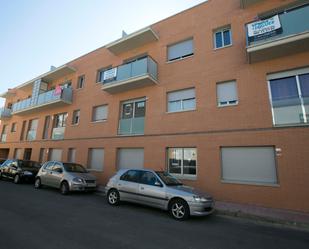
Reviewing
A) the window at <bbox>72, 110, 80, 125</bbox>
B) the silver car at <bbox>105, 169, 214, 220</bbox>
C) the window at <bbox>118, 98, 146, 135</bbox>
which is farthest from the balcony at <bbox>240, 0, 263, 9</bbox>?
the window at <bbox>72, 110, 80, 125</bbox>

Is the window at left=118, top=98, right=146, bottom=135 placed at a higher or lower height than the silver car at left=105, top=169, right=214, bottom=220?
higher

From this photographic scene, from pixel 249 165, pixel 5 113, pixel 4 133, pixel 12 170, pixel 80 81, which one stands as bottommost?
pixel 12 170

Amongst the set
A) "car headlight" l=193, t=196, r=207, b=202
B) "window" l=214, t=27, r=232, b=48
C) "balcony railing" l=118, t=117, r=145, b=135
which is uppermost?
"window" l=214, t=27, r=232, b=48

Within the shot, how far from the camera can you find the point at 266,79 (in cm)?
891

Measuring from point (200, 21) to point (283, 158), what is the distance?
8.58 meters

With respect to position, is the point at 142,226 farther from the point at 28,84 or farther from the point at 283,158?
the point at 28,84

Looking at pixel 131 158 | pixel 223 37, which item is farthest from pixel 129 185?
pixel 223 37

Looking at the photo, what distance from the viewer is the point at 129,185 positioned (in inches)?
306

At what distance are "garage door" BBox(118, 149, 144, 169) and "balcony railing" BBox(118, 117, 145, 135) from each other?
3.78 ft

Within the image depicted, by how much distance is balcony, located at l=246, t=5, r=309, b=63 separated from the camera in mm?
7965

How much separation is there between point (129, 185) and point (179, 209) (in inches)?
88.1


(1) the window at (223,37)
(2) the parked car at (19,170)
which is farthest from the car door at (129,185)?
(2) the parked car at (19,170)

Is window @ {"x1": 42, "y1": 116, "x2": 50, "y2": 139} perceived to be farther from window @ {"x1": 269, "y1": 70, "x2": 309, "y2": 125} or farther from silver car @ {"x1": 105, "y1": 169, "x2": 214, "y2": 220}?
window @ {"x1": 269, "y1": 70, "x2": 309, "y2": 125}

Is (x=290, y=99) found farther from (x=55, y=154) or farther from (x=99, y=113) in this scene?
(x=55, y=154)
